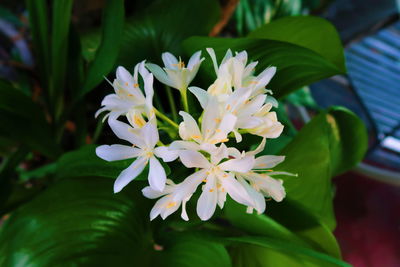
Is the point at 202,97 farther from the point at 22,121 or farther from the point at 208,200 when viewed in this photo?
the point at 22,121

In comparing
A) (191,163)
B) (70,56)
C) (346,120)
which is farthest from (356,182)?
(191,163)

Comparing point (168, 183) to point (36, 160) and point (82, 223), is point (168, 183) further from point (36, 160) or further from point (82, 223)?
point (36, 160)

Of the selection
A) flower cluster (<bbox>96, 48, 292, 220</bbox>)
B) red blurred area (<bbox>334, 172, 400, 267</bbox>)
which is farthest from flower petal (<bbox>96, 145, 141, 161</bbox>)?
red blurred area (<bbox>334, 172, 400, 267</bbox>)

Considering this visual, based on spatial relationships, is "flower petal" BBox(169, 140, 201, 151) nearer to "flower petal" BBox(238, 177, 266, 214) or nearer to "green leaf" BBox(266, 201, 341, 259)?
"flower petal" BBox(238, 177, 266, 214)

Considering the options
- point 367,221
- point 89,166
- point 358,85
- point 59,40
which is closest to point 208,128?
point 89,166

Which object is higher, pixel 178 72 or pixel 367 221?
pixel 178 72
